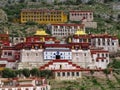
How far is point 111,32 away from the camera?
376ft

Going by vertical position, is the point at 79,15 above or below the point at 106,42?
below

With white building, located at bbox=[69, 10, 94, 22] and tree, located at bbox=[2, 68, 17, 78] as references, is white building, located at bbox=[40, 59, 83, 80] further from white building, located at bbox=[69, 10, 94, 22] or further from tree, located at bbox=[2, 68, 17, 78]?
white building, located at bbox=[69, 10, 94, 22]

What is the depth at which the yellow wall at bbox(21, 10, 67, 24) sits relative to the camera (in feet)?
393

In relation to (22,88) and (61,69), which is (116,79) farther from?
(22,88)

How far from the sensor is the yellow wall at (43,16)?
119875 millimetres

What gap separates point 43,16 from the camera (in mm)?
120500

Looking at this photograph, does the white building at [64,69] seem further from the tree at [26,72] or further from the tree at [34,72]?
A: the tree at [26,72]

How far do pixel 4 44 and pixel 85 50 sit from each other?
38.2ft

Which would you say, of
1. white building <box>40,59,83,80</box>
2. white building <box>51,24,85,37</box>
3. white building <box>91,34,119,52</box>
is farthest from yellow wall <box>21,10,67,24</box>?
white building <box>40,59,83,80</box>

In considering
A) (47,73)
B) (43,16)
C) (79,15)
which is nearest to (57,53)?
(47,73)

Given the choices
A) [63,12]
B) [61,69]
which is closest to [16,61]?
[61,69]

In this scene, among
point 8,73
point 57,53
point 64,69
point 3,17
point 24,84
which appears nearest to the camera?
point 24,84

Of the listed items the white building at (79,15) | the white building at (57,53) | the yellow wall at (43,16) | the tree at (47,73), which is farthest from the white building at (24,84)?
the white building at (79,15)

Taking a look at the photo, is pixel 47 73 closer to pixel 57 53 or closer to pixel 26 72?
pixel 26 72
